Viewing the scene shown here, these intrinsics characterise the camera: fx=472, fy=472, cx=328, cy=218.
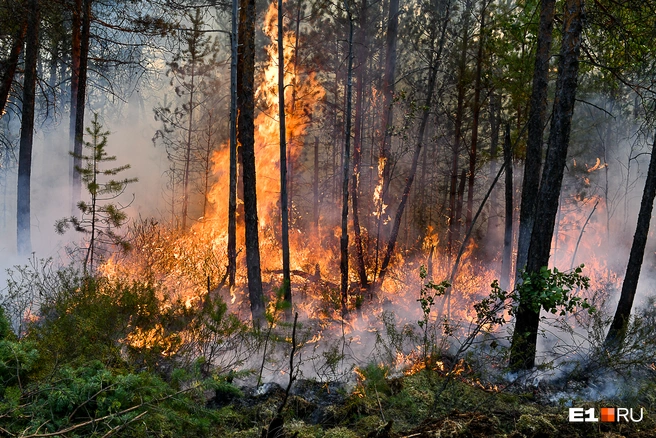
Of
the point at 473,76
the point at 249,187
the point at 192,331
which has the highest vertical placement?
the point at 473,76

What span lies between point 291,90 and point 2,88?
39.5 ft

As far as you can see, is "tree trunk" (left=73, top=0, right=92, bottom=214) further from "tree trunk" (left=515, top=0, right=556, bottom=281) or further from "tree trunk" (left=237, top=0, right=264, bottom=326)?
"tree trunk" (left=515, top=0, right=556, bottom=281)

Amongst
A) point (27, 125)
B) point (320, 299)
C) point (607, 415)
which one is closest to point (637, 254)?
point (607, 415)

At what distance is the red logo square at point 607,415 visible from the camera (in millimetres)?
3952

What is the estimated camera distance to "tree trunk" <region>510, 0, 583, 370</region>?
7.21 metres

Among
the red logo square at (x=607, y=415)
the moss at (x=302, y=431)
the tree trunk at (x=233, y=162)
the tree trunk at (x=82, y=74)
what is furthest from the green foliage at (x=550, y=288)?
the tree trunk at (x=82, y=74)

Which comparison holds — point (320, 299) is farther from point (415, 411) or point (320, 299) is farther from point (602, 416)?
point (602, 416)

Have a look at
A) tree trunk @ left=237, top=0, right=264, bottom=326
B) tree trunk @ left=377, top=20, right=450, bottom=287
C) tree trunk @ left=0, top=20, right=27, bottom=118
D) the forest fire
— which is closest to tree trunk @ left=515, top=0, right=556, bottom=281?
the forest fire

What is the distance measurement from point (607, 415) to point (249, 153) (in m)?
8.05

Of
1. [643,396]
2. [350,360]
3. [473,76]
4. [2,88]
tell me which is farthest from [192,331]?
[473,76]

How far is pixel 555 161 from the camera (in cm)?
741

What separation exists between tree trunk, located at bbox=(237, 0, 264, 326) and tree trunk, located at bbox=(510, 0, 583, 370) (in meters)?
5.34

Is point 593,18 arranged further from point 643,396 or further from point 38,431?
point 38,431

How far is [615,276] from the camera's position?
16.1m
